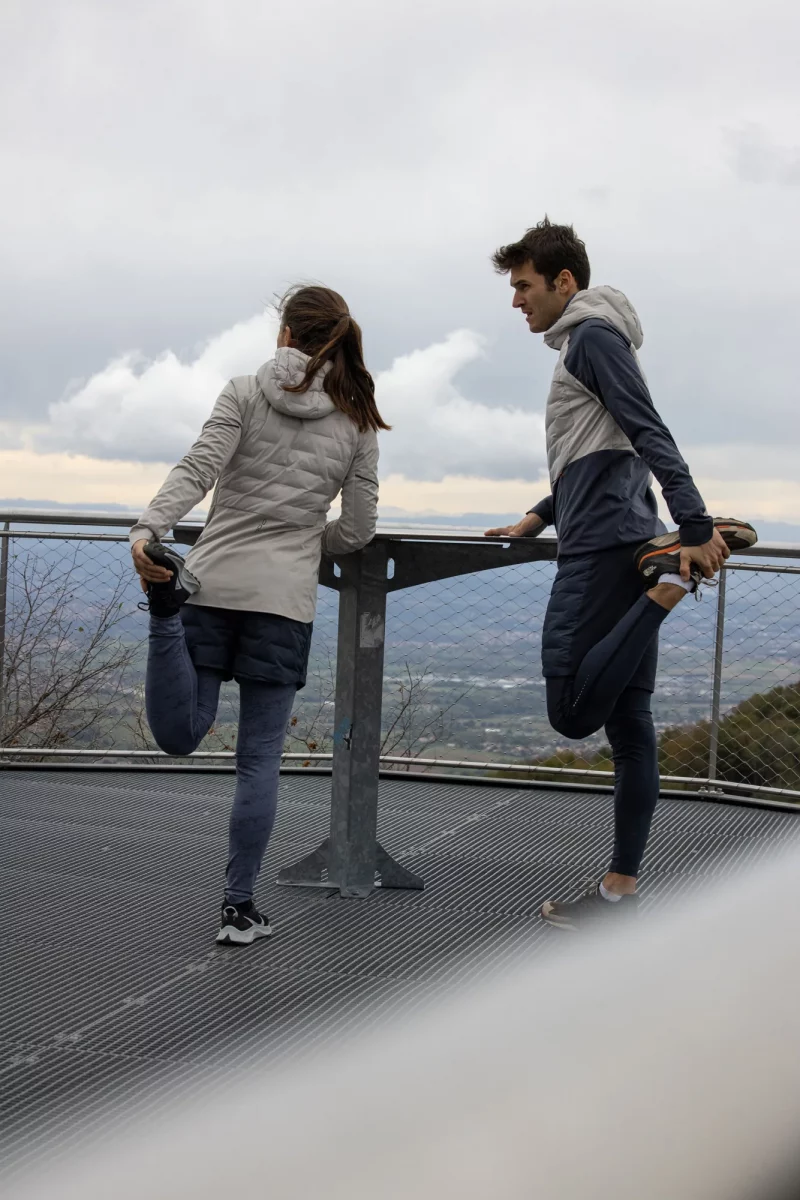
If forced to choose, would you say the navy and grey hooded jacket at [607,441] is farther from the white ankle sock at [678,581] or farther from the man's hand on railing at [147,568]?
the man's hand on railing at [147,568]

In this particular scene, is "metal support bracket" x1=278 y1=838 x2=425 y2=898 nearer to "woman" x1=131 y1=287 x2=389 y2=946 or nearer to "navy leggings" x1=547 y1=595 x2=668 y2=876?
"woman" x1=131 y1=287 x2=389 y2=946

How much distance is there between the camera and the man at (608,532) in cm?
281

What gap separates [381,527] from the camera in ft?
11.6

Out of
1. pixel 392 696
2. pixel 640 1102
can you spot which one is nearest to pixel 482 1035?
pixel 640 1102

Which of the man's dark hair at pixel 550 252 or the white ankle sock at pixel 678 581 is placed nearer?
the white ankle sock at pixel 678 581

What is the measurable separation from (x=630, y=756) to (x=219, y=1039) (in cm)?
125

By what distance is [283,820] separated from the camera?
4520 millimetres

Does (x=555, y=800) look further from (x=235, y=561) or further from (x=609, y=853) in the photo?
(x=235, y=561)

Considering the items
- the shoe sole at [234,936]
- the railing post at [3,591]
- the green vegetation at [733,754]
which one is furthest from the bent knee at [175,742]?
the green vegetation at [733,754]

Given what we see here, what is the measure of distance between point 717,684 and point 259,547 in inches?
108

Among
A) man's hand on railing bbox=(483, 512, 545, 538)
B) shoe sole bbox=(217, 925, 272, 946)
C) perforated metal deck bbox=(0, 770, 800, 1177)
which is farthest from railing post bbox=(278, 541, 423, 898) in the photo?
shoe sole bbox=(217, 925, 272, 946)

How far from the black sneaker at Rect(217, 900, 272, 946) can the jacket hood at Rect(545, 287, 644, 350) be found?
161cm

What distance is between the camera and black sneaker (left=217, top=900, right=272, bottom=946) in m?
3.00

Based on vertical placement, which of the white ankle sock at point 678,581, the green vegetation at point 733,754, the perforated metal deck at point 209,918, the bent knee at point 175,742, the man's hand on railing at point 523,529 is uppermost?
the man's hand on railing at point 523,529
